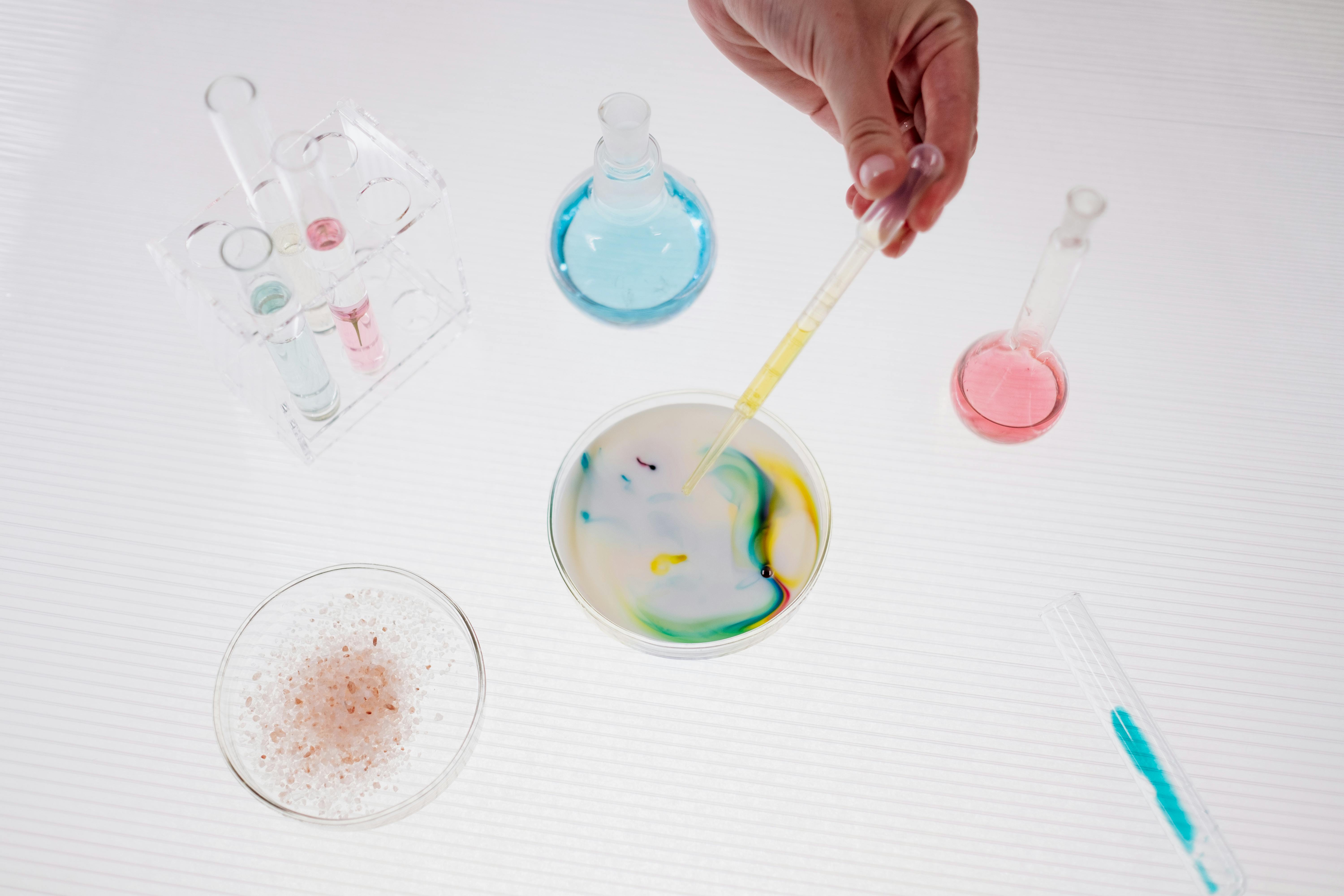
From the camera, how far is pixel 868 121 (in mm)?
945

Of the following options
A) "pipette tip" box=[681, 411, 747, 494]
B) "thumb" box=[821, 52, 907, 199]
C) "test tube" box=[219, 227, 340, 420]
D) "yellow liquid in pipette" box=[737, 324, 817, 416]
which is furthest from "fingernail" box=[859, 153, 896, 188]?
"test tube" box=[219, 227, 340, 420]

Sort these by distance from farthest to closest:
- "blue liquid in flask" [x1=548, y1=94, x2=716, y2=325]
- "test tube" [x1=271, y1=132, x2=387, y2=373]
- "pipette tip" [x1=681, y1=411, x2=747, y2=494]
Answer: "blue liquid in flask" [x1=548, y1=94, x2=716, y2=325] < "pipette tip" [x1=681, y1=411, x2=747, y2=494] < "test tube" [x1=271, y1=132, x2=387, y2=373]

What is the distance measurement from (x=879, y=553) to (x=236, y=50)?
1090mm

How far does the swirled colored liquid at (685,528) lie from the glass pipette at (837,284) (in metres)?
0.03

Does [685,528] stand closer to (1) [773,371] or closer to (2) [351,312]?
(1) [773,371]

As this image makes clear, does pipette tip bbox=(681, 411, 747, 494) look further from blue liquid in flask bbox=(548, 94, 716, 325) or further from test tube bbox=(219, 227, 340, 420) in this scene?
test tube bbox=(219, 227, 340, 420)

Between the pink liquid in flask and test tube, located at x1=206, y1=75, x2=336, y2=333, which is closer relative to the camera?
test tube, located at x1=206, y1=75, x2=336, y2=333

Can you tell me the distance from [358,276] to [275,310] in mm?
113

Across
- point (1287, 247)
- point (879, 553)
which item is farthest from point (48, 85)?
point (1287, 247)

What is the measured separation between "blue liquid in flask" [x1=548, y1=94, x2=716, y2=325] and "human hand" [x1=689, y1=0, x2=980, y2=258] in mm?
185

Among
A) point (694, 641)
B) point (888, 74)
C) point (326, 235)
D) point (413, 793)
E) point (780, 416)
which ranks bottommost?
point (413, 793)

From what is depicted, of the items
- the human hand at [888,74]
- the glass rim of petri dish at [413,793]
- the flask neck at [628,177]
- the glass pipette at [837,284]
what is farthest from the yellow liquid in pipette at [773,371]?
the glass rim of petri dish at [413,793]

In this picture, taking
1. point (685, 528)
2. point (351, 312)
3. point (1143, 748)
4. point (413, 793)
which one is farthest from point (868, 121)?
point (413, 793)

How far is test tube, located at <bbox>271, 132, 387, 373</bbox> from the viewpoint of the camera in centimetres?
88
